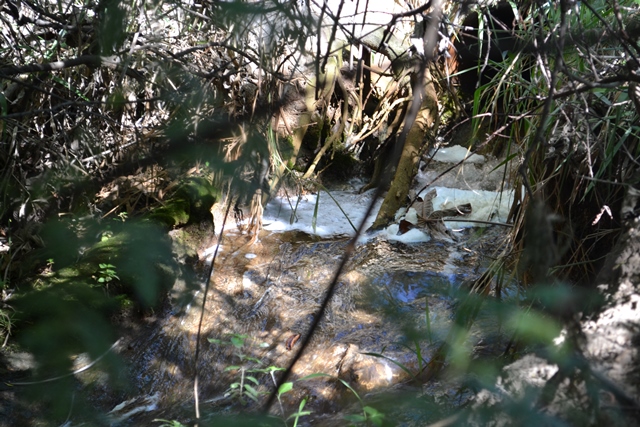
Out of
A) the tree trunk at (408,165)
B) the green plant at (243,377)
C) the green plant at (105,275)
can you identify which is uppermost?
the tree trunk at (408,165)

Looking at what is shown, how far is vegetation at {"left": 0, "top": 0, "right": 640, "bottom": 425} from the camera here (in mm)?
1131

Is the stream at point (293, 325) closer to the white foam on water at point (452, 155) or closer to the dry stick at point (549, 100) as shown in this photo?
the dry stick at point (549, 100)

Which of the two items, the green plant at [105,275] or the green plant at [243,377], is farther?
the green plant at [105,275]

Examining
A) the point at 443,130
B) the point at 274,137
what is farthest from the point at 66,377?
the point at 443,130

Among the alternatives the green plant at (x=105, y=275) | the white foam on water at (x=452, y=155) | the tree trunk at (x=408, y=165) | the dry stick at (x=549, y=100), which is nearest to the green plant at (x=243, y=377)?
the green plant at (x=105, y=275)

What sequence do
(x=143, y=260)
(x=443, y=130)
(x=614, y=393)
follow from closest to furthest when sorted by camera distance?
(x=614, y=393), (x=143, y=260), (x=443, y=130)

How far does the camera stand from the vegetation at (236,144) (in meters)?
1.13

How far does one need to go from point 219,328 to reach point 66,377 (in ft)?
7.21

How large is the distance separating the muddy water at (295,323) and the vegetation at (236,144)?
0.49 feet

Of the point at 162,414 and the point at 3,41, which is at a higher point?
the point at 3,41

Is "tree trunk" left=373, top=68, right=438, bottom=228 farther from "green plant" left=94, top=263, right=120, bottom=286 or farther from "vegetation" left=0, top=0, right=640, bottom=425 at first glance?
"green plant" left=94, top=263, right=120, bottom=286

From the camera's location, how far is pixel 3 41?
289 centimetres

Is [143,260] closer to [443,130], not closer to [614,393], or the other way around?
[614,393]

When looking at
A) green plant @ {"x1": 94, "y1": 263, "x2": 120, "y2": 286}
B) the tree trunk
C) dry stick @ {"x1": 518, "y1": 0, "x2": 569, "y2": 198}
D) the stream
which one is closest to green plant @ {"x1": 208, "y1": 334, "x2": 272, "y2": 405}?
the stream
